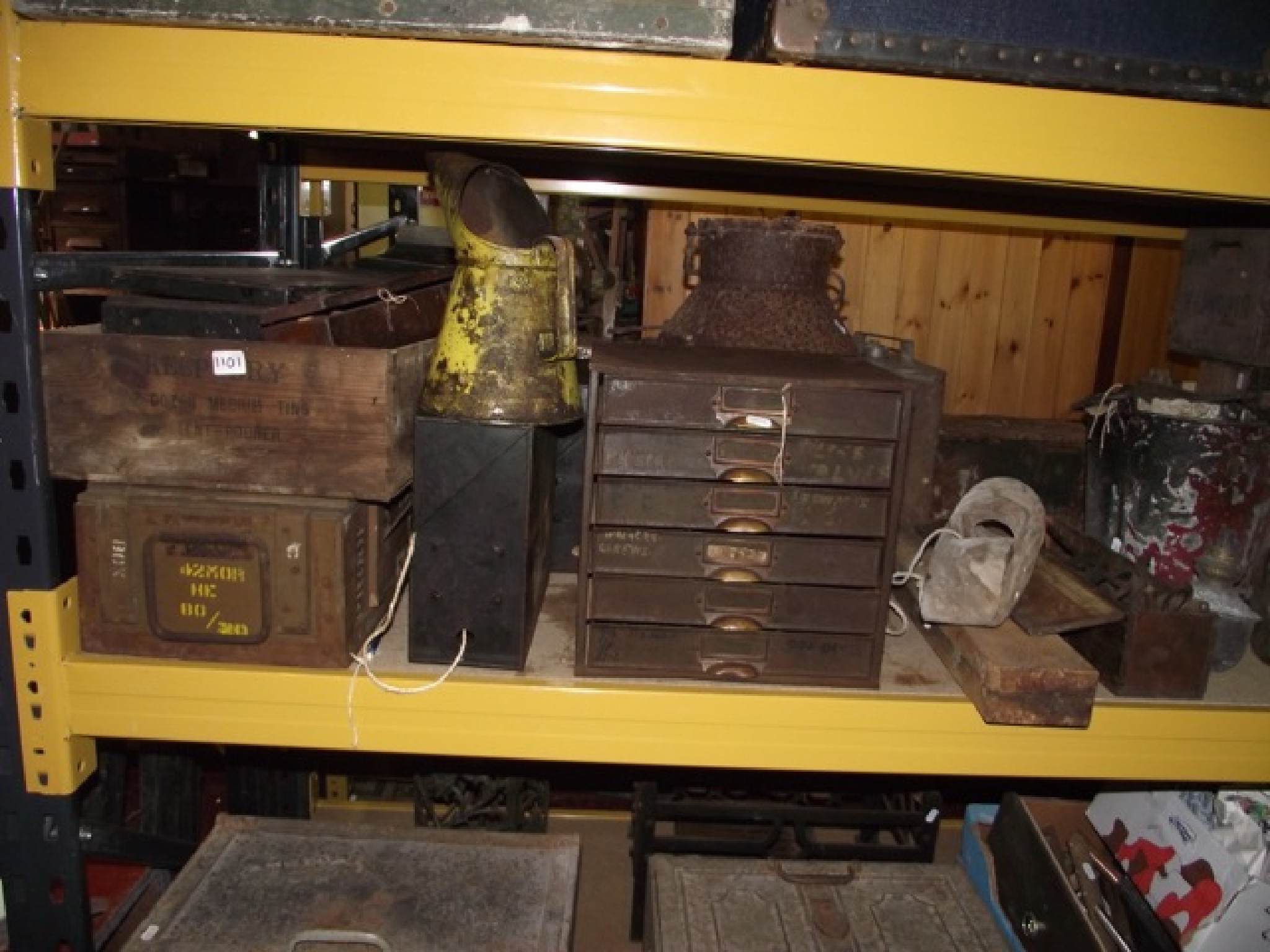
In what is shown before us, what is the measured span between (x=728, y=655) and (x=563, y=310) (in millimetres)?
416

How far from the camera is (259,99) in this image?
2.43 feet

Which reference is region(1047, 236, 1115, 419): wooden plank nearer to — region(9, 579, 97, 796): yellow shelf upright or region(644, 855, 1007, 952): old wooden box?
region(644, 855, 1007, 952): old wooden box

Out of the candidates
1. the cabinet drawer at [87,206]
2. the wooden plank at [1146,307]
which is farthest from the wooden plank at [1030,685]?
the cabinet drawer at [87,206]

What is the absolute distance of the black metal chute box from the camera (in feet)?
2.86

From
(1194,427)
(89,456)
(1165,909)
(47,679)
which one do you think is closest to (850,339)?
(1194,427)

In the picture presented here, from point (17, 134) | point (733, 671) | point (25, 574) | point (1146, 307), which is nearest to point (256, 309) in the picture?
point (17, 134)

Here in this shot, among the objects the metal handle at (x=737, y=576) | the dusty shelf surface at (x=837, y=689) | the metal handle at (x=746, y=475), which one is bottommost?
the dusty shelf surface at (x=837, y=689)

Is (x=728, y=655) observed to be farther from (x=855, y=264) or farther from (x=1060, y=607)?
(x=855, y=264)

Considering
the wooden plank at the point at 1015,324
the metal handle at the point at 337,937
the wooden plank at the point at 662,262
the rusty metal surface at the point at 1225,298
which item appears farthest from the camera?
the wooden plank at the point at 1015,324

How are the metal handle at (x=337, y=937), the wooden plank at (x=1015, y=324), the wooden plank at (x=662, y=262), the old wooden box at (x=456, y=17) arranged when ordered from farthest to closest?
the wooden plank at (x=1015, y=324) < the wooden plank at (x=662, y=262) < the metal handle at (x=337, y=937) < the old wooden box at (x=456, y=17)

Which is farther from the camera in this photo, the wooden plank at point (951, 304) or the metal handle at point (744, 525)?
the wooden plank at point (951, 304)

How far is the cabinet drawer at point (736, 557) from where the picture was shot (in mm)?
892

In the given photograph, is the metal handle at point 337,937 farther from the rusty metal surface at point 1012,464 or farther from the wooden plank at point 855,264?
the wooden plank at point 855,264

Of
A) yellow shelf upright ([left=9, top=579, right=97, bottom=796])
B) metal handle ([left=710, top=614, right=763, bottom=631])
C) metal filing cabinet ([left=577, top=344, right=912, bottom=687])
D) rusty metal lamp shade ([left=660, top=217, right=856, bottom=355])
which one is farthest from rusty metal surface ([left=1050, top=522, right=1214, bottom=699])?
yellow shelf upright ([left=9, top=579, right=97, bottom=796])
